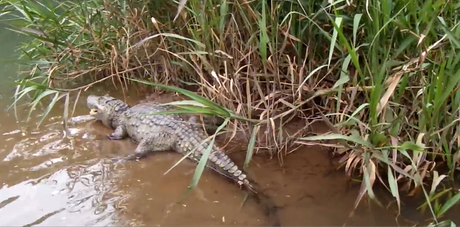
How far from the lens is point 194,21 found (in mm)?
3217

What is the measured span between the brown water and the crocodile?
5 centimetres

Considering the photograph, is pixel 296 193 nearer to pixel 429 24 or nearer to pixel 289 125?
pixel 289 125

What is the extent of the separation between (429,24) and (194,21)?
145 centimetres

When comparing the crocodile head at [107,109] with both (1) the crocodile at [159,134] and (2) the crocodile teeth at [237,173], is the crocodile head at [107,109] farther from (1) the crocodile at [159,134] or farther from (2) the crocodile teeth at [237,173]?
(2) the crocodile teeth at [237,173]

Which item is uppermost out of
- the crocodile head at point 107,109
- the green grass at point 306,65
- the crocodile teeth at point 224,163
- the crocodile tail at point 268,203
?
the green grass at point 306,65

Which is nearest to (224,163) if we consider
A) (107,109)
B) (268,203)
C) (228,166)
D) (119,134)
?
(228,166)

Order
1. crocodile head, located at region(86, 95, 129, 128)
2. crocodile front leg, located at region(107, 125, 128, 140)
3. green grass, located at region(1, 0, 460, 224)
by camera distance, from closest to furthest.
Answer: green grass, located at region(1, 0, 460, 224)
crocodile front leg, located at region(107, 125, 128, 140)
crocodile head, located at region(86, 95, 129, 128)

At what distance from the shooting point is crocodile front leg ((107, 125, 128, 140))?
3.35 metres

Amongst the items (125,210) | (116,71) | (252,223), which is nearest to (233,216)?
(252,223)

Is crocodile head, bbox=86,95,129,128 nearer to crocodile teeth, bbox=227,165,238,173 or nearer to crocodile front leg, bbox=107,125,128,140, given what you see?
crocodile front leg, bbox=107,125,128,140

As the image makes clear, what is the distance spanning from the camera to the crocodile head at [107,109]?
3453 millimetres

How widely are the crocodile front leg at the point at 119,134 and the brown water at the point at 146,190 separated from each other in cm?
9

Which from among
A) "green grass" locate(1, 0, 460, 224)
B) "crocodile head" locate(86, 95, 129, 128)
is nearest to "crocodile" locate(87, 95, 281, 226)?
"crocodile head" locate(86, 95, 129, 128)

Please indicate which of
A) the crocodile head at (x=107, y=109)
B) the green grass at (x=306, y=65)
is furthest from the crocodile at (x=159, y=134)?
the green grass at (x=306, y=65)
